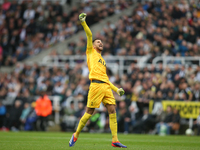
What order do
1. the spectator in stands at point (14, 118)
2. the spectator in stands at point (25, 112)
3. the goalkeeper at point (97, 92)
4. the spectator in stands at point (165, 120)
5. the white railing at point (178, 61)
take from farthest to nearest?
the white railing at point (178, 61) → the spectator in stands at point (14, 118) → the spectator in stands at point (25, 112) → the spectator in stands at point (165, 120) → the goalkeeper at point (97, 92)

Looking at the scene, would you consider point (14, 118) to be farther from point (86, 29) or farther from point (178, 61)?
point (86, 29)

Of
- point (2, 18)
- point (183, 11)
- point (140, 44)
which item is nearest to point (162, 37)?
point (140, 44)

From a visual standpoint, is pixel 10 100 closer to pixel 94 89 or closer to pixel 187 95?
pixel 187 95

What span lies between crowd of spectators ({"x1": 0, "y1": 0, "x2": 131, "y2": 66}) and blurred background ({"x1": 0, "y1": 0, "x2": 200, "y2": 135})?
0.21 ft

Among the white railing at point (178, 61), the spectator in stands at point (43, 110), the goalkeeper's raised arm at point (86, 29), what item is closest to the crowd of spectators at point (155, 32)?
the white railing at point (178, 61)

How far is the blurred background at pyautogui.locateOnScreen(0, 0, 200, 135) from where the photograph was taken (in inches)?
716

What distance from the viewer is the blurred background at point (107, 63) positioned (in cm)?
1818

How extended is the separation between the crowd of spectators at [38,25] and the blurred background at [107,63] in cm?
6

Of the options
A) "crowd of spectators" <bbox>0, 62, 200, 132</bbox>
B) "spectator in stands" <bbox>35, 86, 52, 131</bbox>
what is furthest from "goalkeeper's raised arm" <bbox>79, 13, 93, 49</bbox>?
"spectator in stands" <bbox>35, 86, 52, 131</bbox>

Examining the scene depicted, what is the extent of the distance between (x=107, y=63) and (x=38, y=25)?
7.91 meters

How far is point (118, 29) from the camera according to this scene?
2417 cm

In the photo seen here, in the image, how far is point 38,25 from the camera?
90.7ft

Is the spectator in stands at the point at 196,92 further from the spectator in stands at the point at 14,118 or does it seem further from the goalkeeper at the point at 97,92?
the goalkeeper at the point at 97,92

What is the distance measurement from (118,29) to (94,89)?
15292 mm
